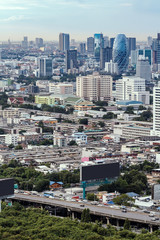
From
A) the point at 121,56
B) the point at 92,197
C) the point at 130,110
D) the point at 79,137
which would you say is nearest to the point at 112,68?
the point at 121,56

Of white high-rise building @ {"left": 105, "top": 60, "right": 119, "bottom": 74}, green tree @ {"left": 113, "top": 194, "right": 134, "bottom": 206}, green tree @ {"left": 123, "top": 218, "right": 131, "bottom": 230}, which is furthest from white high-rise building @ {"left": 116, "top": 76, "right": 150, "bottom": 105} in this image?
green tree @ {"left": 123, "top": 218, "right": 131, "bottom": 230}

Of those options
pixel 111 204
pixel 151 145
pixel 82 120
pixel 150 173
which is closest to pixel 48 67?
pixel 82 120

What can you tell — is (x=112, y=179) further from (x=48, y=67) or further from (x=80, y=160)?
(x=48, y=67)

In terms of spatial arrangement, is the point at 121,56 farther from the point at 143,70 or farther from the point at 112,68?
the point at 143,70

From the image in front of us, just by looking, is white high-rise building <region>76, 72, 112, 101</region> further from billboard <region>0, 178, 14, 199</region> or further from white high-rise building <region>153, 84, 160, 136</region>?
billboard <region>0, 178, 14, 199</region>

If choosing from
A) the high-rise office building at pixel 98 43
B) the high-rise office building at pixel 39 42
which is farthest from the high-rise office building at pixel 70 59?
the high-rise office building at pixel 39 42

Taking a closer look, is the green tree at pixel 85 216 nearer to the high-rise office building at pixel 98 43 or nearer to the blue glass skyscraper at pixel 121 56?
the blue glass skyscraper at pixel 121 56
